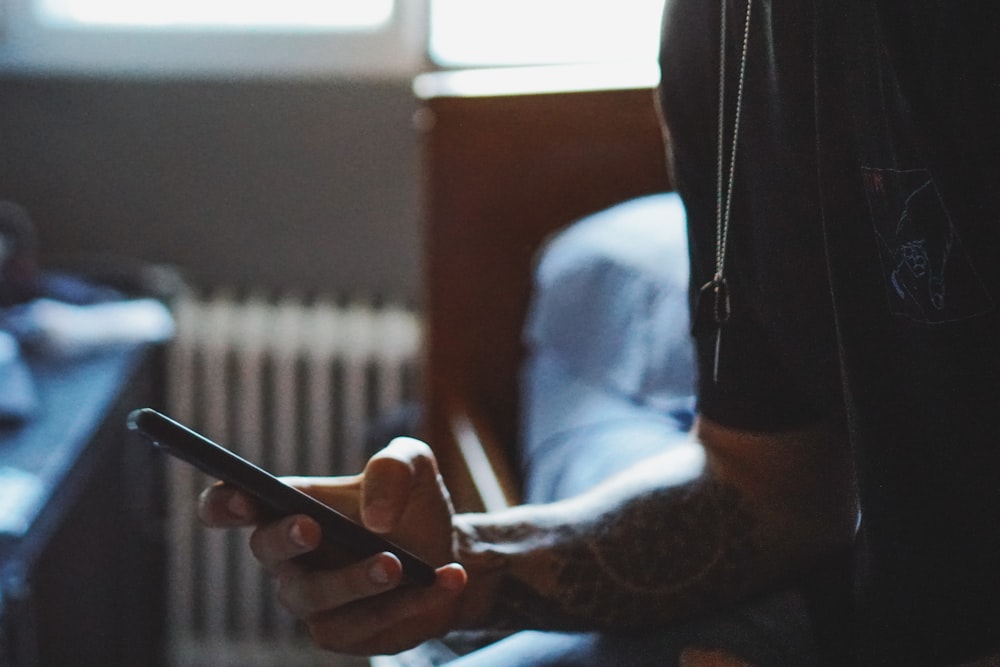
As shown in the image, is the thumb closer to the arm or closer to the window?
the arm

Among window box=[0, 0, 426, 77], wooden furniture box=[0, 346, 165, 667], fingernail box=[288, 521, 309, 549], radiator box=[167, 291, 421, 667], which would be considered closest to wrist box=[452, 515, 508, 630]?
fingernail box=[288, 521, 309, 549]

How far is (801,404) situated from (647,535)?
0.14 m

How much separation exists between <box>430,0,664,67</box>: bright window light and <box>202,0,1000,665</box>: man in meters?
1.21

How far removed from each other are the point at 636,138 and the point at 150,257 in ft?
2.91

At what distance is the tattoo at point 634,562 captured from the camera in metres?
0.77

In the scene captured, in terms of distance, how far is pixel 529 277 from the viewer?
1612 millimetres

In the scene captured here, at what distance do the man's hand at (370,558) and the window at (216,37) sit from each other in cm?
127

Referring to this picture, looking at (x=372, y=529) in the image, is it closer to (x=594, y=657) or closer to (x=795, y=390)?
(x=594, y=657)

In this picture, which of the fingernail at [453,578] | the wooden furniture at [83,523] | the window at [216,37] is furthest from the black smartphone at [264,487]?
the window at [216,37]

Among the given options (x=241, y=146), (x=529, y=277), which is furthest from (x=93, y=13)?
(x=529, y=277)

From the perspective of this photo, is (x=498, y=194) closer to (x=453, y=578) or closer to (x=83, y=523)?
(x=83, y=523)

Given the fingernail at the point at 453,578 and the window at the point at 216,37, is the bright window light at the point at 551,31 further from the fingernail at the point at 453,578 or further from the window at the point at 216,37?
the fingernail at the point at 453,578

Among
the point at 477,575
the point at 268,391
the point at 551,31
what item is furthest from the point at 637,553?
the point at 551,31

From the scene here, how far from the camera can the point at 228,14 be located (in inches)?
76.4
